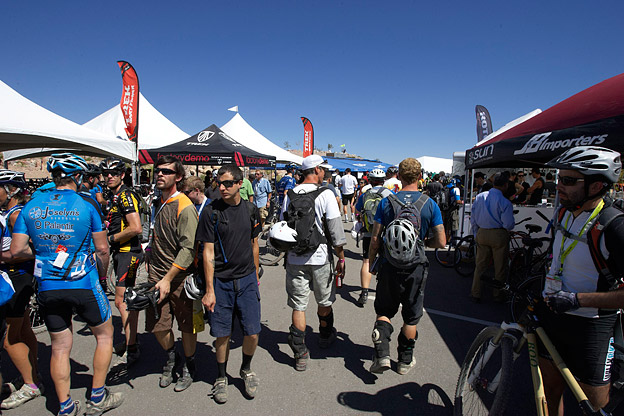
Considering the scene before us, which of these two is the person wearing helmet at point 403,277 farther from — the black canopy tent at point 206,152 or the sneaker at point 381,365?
the black canopy tent at point 206,152

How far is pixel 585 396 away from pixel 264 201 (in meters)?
9.25

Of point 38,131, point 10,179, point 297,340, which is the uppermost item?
point 38,131

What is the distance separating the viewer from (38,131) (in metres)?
8.66

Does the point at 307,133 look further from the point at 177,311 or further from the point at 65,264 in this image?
the point at 65,264

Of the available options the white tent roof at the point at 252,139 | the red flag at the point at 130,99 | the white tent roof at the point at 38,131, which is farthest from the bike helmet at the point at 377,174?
A: the white tent roof at the point at 252,139

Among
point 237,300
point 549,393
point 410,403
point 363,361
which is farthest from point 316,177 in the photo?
point 549,393

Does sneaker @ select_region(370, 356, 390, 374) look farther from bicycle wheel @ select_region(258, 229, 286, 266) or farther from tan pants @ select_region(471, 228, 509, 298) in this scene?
bicycle wheel @ select_region(258, 229, 286, 266)

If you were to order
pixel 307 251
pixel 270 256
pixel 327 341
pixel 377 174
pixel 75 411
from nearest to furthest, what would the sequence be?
pixel 75 411, pixel 307 251, pixel 327 341, pixel 377 174, pixel 270 256

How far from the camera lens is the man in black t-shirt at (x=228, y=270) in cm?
254

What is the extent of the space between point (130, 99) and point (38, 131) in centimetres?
304

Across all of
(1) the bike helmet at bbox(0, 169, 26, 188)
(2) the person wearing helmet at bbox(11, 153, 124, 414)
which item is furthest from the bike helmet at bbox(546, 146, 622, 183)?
(1) the bike helmet at bbox(0, 169, 26, 188)

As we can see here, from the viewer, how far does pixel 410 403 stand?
264cm

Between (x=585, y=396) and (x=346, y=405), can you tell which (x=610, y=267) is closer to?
(x=585, y=396)

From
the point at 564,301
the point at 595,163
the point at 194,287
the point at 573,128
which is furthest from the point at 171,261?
the point at 573,128
